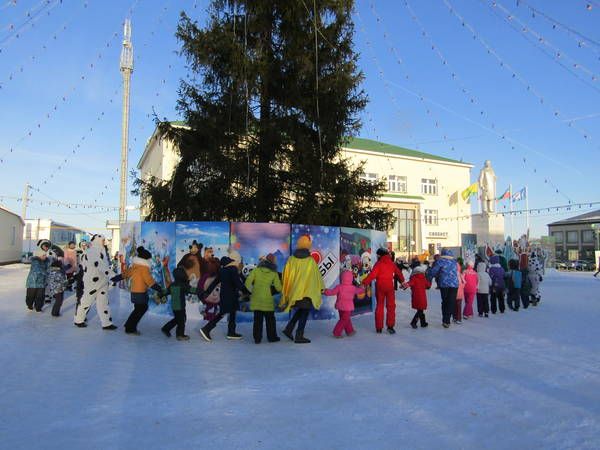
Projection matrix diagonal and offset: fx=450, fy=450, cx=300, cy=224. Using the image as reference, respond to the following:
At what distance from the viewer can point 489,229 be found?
34.6m

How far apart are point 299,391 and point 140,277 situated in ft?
14.3

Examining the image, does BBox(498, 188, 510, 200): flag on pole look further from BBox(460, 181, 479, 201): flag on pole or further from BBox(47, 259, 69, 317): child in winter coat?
BBox(47, 259, 69, 317): child in winter coat

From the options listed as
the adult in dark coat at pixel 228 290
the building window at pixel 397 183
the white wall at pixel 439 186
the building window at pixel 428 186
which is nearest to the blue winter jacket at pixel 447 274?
the adult in dark coat at pixel 228 290

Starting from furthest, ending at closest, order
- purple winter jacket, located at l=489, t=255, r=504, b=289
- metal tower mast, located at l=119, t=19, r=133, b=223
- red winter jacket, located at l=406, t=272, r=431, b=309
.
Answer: metal tower mast, located at l=119, t=19, r=133, b=223, purple winter jacket, located at l=489, t=255, r=504, b=289, red winter jacket, located at l=406, t=272, r=431, b=309

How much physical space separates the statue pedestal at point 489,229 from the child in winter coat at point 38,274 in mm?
31152

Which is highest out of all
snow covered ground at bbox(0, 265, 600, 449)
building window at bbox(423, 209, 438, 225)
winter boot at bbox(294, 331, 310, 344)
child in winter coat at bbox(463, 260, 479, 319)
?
building window at bbox(423, 209, 438, 225)

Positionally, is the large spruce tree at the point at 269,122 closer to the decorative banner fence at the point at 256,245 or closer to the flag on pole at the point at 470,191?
Result: the decorative banner fence at the point at 256,245

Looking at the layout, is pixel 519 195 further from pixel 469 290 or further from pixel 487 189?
pixel 469 290

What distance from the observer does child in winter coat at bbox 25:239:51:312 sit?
10.5 m

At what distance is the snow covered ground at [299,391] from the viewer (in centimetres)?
375

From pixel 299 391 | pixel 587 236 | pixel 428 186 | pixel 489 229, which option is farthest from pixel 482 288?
pixel 587 236

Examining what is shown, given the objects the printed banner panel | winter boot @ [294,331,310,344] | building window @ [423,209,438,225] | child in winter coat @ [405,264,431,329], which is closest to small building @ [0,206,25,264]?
the printed banner panel

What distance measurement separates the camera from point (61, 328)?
8.73 metres

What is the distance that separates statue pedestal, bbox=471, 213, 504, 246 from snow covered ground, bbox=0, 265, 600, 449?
27.4 m
